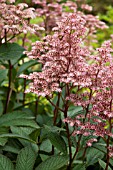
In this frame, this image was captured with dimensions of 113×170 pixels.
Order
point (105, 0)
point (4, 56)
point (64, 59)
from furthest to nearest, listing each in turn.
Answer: point (105, 0)
point (4, 56)
point (64, 59)

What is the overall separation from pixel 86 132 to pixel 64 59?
0.36 meters

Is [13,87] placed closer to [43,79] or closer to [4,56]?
[4,56]

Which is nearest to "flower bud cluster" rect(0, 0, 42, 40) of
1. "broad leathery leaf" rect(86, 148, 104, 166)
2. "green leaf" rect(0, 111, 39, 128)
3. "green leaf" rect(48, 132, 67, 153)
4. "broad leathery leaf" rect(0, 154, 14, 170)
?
"green leaf" rect(0, 111, 39, 128)

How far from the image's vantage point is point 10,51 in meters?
2.16

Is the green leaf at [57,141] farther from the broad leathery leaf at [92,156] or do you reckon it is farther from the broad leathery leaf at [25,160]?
the broad leathery leaf at [92,156]

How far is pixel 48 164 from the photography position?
178cm

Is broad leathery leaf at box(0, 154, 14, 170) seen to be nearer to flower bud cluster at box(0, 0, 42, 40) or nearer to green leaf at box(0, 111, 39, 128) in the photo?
green leaf at box(0, 111, 39, 128)

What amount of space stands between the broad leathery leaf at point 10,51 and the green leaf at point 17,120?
0.33m

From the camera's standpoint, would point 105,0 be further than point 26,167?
Yes

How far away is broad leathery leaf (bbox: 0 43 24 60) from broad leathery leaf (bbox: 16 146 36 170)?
57 centimetres

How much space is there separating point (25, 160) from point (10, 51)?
69 centimetres

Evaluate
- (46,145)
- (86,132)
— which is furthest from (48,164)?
(46,145)

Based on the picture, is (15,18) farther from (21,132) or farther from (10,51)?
(21,132)

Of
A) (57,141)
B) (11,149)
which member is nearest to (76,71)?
(57,141)
